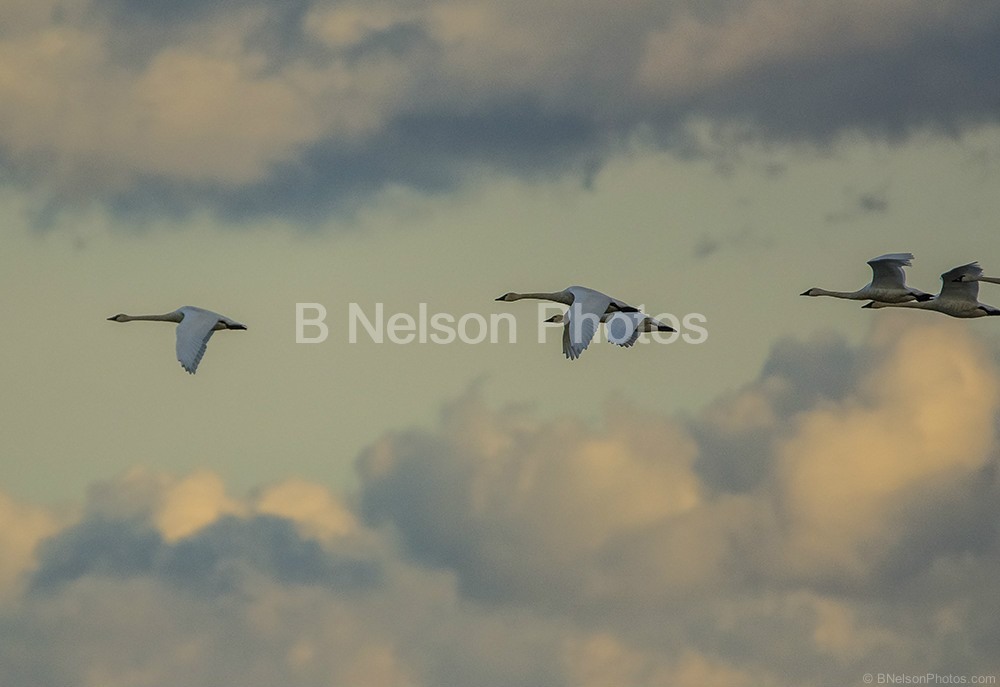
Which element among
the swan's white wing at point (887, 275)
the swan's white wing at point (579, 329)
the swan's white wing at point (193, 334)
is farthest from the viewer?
the swan's white wing at point (887, 275)

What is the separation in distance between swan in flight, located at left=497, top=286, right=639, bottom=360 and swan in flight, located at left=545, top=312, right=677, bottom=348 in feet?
2.68

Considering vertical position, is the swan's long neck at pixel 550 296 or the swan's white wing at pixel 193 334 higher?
the swan's long neck at pixel 550 296

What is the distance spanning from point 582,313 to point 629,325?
7.91 m

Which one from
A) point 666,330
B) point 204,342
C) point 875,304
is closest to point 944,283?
point 875,304

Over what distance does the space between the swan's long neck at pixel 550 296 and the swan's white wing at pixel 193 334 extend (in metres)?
12.3

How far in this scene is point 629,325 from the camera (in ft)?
288

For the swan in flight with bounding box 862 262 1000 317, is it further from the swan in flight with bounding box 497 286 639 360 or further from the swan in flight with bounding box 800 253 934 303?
the swan in flight with bounding box 497 286 639 360

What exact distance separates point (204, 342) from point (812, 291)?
24809mm

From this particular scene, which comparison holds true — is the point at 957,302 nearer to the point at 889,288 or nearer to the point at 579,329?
the point at 889,288

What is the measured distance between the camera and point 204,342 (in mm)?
80000

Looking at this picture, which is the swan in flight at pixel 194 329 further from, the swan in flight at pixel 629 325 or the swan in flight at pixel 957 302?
the swan in flight at pixel 957 302

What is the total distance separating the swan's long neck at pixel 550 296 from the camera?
89.3 metres

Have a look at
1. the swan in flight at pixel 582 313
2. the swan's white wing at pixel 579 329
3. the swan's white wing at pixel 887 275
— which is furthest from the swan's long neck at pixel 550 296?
the swan's white wing at pixel 887 275

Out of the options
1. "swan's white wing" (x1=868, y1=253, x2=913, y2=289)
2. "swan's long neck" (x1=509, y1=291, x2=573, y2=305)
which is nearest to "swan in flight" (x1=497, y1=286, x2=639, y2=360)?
"swan's long neck" (x1=509, y1=291, x2=573, y2=305)
